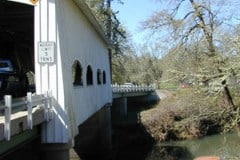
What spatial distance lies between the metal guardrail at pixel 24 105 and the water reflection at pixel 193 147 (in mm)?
14027

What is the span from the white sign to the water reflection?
1376 cm

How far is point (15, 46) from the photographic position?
17.0 m

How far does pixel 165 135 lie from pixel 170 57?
842cm

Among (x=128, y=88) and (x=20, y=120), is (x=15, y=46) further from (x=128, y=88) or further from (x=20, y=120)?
(x=128, y=88)

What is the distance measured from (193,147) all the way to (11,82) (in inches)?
697

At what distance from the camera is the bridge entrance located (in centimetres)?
1244

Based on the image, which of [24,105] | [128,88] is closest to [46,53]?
[24,105]

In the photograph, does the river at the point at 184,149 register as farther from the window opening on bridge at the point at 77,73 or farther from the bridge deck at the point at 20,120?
the bridge deck at the point at 20,120

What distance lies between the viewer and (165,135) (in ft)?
101

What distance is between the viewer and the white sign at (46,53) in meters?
10.9

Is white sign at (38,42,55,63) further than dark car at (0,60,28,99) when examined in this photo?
No

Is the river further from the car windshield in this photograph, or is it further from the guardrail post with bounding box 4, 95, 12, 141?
the guardrail post with bounding box 4, 95, 12, 141

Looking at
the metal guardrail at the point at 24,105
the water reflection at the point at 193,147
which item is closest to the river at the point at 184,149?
the water reflection at the point at 193,147

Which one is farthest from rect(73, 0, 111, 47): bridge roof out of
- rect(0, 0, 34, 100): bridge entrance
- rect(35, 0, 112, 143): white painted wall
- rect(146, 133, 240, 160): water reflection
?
rect(146, 133, 240, 160): water reflection
